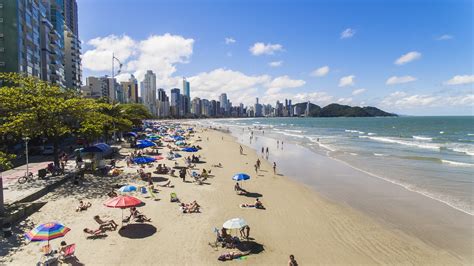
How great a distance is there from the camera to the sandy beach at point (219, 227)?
39.3 feet

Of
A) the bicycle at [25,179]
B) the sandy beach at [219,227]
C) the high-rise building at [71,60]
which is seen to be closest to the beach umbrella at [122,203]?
the sandy beach at [219,227]

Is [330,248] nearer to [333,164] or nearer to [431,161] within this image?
[333,164]

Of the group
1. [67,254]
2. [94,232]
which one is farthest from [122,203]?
[67,254]

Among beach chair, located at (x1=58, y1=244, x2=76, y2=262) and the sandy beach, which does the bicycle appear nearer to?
the sandy beach

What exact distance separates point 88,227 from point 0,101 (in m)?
11.2

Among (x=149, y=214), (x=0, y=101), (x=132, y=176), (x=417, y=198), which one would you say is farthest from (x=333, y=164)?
(x=0, y=101)

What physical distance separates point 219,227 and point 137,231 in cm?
358

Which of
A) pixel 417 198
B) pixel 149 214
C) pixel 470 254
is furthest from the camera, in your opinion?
pixel 417 198

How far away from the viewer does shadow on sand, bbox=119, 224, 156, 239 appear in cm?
1367

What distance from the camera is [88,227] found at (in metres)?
14.2

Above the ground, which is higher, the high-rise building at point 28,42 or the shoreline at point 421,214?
the high-rise building at point 28,42

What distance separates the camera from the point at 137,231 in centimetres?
1409

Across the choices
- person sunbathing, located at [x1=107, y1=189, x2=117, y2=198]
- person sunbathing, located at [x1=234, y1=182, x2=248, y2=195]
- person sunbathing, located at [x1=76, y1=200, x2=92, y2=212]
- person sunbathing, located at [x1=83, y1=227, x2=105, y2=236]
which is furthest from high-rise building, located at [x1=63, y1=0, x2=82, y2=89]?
person sunbathing, located at [x1=83, y1=227, x2=105, y2=236]

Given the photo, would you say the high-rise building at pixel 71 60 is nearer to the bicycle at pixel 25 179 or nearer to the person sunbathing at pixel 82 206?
the bicycle at pixel 25 179
